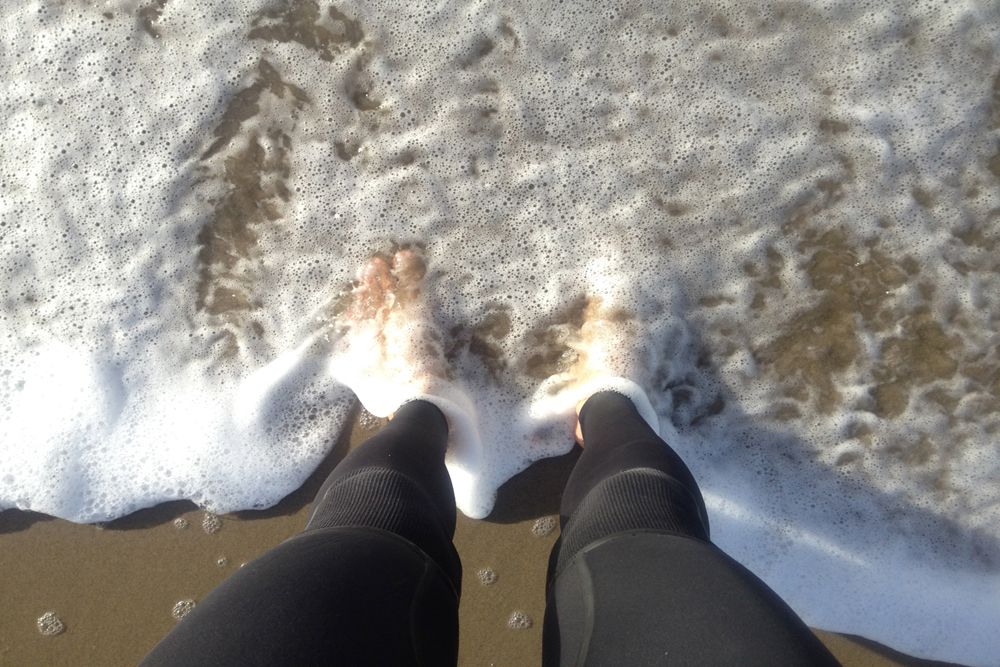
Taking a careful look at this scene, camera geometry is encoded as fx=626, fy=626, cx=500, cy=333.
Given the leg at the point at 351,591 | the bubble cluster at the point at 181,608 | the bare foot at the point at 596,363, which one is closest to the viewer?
the leg at the point at 351,591

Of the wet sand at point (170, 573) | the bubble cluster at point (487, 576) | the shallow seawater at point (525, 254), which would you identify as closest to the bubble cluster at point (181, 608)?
the wet sand at point (170, 573)

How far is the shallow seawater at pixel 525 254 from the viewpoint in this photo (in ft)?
6.16

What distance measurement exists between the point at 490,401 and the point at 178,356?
0.98 meters

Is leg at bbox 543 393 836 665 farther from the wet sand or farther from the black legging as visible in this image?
the wet sand

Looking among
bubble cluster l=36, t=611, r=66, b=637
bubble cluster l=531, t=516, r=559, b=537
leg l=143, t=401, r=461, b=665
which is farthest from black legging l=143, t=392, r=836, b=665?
bubble cluster l=36, t=611, r=66, b=637

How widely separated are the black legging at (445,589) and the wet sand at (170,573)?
0.39 meters

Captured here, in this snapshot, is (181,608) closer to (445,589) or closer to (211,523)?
(211,523)

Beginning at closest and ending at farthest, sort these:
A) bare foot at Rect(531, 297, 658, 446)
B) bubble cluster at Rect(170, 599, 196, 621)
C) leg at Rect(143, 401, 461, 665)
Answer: leg at Rect(143, 401, 461, 665) < bubble cluster at Rect(170, 599, 196, 621) < bare foot at Rect(531, 297, 658, 446)

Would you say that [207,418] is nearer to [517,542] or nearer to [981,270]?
[517,542]

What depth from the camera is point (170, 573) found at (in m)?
1.80

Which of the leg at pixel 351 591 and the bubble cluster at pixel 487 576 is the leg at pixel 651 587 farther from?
the bubble cluster at pixel 487 576

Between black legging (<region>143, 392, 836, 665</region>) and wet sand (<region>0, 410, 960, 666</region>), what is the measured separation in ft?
1.29

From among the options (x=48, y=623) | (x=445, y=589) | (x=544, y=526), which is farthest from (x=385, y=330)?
(x=48, y=623)

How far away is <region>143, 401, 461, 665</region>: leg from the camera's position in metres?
1.00
